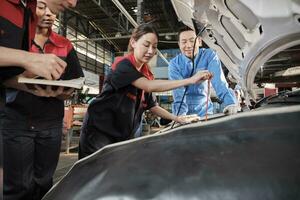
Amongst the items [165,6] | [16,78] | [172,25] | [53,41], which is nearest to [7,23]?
[16,78]

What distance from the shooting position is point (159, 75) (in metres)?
14.9

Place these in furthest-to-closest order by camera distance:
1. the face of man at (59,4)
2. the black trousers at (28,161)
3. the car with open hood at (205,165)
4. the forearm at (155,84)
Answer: the forearm at (155,84), the black trousers at (28,161), the face of man at (59,4), the car with open hood at (205,165)

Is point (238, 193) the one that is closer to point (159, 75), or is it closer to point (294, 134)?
point (294, 134)

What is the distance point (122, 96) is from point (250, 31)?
68 centimetres

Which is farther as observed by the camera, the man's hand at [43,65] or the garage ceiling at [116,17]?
the garage ceiling at [116,17]

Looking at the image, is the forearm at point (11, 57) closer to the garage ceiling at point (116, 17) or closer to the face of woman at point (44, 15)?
the face of woman at point (44, 15)

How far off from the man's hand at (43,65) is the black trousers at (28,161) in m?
0.67

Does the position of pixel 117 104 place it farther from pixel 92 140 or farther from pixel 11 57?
pixel 11 57

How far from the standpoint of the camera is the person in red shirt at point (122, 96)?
62.7 inches

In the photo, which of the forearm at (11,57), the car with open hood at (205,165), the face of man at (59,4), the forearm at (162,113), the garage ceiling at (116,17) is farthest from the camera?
the garage ceiling at (116,17)

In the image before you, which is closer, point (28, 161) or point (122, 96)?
point (28, 161)

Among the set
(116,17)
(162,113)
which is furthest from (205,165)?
(116,17)

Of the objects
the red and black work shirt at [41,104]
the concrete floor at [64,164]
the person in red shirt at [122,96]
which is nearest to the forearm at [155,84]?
the person in red shirt at [122,96]

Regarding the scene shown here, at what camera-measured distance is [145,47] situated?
65.0 inches
